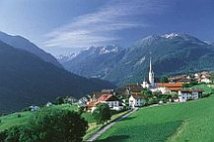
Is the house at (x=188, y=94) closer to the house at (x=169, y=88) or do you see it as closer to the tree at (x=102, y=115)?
the house at (x=169, y=88)

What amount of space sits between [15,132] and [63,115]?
337 inches

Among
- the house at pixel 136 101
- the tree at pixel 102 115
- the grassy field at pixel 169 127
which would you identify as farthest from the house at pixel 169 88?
the grassy field at pixel 169 127

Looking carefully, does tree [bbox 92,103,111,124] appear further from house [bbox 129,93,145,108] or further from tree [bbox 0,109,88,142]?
house [bbox 129,93,145,108]

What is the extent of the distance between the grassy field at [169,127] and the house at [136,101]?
1497 inches

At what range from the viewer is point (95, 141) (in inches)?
3342

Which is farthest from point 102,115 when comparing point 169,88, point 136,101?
point 169,88

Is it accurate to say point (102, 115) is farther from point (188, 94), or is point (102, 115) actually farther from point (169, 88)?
point (169, 88)

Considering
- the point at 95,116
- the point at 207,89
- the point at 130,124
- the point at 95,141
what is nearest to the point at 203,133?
the point at 95,141

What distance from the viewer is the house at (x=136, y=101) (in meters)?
149

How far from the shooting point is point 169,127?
83.5 meters

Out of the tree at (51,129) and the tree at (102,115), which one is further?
the tree at (102,115)

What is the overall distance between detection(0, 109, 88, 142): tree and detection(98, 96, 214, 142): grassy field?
4.76 meters

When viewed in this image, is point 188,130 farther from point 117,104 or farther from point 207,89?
point 207,89

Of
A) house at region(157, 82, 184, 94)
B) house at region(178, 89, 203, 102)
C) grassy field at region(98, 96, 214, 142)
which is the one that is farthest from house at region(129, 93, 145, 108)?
grassy field at region(98, 96, 214, 142)
